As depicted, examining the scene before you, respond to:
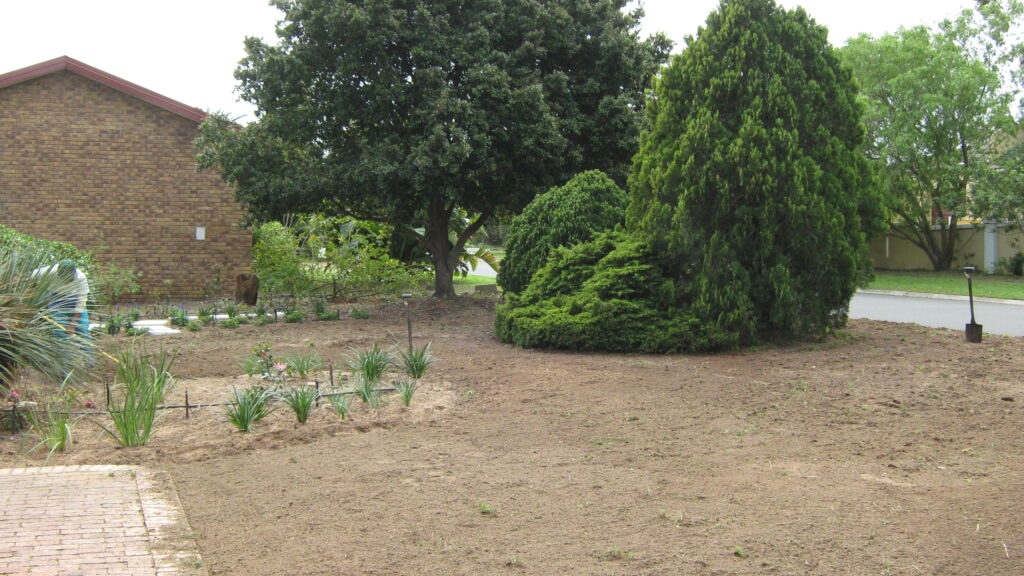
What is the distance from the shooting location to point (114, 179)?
1869 centimetres

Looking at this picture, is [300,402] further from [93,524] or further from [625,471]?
[625,471]

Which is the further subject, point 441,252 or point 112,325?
point 441,252

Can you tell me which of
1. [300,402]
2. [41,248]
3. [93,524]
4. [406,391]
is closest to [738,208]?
[406,391]

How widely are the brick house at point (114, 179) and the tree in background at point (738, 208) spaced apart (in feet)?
35.8

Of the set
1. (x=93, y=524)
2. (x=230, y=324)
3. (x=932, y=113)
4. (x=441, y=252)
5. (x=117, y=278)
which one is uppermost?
(x=932, y=113)

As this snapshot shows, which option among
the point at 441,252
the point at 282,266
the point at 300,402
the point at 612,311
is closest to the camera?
the point at 300,402

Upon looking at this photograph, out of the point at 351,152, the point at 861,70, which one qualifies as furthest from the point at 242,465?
the point at 861,70

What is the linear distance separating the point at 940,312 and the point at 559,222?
9439 millimetres

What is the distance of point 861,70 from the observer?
29.0 meters

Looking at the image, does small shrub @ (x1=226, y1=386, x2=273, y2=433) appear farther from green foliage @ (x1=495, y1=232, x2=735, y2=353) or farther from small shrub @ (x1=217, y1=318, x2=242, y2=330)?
small shrub @ (x1=217, y1=318, x2=242, y2=330)

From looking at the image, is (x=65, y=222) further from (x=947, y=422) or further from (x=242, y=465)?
(x=947, y=422)

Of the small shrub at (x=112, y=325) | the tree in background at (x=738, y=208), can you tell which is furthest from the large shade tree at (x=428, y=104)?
the tree in background at (x=738, y=208)

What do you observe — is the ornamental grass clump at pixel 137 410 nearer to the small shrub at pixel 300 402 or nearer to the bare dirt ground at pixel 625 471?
the bare dirt ground at pixel 625 471

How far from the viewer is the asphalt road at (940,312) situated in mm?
14039
